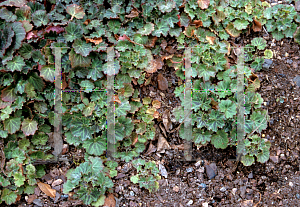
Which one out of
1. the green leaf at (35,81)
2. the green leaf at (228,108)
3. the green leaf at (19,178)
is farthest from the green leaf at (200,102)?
the green leaf at (19,178)

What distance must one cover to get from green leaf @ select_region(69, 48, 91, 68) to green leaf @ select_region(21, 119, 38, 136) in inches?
24.1

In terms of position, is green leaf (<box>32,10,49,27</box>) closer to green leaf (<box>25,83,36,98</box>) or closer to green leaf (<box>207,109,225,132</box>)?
green leaf (<box>25,83,36,98</box>)

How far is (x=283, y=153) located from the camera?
8.84ft

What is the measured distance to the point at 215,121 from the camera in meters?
2.61

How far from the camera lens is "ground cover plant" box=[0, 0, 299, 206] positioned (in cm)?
245

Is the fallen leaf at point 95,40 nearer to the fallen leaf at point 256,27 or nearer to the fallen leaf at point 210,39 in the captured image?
the fallen leaf at point 210,39

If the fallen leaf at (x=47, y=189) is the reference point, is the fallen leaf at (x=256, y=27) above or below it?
above

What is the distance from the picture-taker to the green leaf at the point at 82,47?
8.25ft

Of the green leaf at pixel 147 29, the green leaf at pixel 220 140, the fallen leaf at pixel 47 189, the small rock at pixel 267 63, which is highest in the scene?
the green leaf at pixel 147 29

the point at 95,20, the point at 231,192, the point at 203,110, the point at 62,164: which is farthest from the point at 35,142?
the point at 231,192

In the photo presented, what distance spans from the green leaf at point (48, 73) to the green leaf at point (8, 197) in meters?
1.01

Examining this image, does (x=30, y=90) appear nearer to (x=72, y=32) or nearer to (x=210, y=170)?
(x=72, y=32)

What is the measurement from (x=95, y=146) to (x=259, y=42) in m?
1.94

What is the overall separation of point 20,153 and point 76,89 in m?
0.73
